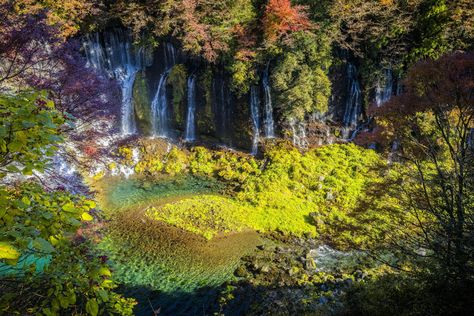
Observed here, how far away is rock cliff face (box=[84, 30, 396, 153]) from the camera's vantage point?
62.8ft

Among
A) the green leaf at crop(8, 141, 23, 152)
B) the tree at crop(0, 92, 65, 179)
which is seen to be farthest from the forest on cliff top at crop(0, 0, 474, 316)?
the green leaf at crop(8, 141, 23, 152)

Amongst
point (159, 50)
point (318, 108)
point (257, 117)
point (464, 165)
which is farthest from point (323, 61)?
point (464, 165)

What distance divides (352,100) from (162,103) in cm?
1282

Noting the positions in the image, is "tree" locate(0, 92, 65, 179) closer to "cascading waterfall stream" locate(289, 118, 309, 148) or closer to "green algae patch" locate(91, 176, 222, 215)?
"green algae patch" locate(91, 176, 222, 215)

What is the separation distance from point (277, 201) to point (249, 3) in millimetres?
12337

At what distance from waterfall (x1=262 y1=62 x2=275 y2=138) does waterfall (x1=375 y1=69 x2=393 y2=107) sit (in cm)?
667

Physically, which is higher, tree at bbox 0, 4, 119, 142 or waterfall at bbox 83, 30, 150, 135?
waterfall at bbox 83, 30, 150, 135

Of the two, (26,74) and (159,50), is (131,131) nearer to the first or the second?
(159,50)

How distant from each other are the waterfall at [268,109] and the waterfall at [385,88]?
21.9 ft

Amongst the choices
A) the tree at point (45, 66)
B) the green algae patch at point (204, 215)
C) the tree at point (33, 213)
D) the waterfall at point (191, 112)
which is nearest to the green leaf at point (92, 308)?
the tree at point (33, 213)

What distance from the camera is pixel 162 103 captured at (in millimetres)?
20906

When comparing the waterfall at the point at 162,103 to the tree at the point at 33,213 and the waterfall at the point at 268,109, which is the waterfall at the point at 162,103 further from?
the tree at the point at 33,213

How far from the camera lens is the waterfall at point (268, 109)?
18.8m

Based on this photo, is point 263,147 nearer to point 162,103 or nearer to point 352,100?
point 352,100
